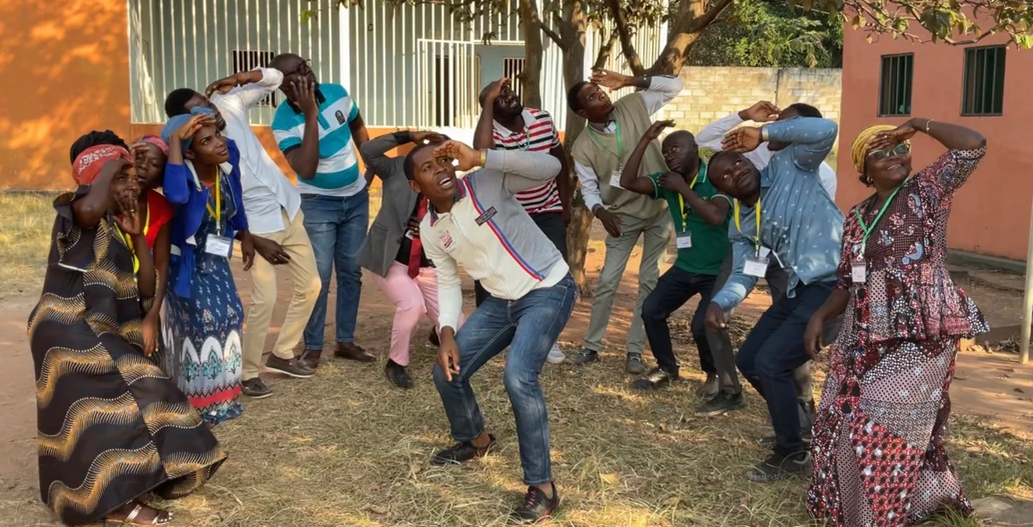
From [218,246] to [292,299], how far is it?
879 millimetres

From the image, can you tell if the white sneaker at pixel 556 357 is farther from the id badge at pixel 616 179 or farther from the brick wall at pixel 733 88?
the brick wall at pixel 733 88

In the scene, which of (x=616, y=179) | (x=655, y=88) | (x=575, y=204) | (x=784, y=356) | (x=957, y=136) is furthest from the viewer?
(x=575, y=204)

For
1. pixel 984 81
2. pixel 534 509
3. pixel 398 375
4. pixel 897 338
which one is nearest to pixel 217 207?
pixel 398 375

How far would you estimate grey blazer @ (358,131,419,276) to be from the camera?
552 centimetres

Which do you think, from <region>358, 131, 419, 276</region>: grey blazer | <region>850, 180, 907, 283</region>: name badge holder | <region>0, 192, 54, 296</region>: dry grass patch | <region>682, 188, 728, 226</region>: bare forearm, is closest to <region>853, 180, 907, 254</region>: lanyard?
<region>850, 180, 907, 283</region>: name badge holder

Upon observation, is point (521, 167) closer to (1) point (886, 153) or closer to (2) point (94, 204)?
(1) point (886, 153)

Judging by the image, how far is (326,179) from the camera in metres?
5.73

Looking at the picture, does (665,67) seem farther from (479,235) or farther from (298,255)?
(479,235)

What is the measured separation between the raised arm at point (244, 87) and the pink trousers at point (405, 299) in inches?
48.2

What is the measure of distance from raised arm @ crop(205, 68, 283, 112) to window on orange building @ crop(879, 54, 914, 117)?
316 inches

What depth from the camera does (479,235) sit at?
154 inches

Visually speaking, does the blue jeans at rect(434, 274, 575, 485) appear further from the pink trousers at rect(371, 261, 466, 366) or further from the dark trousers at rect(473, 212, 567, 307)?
the dark trousers at rect(473, 212, 567, 307)

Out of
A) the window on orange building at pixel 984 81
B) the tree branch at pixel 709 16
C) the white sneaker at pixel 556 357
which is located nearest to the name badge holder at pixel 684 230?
the white sneaker at pixel 556 357

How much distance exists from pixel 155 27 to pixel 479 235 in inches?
498
